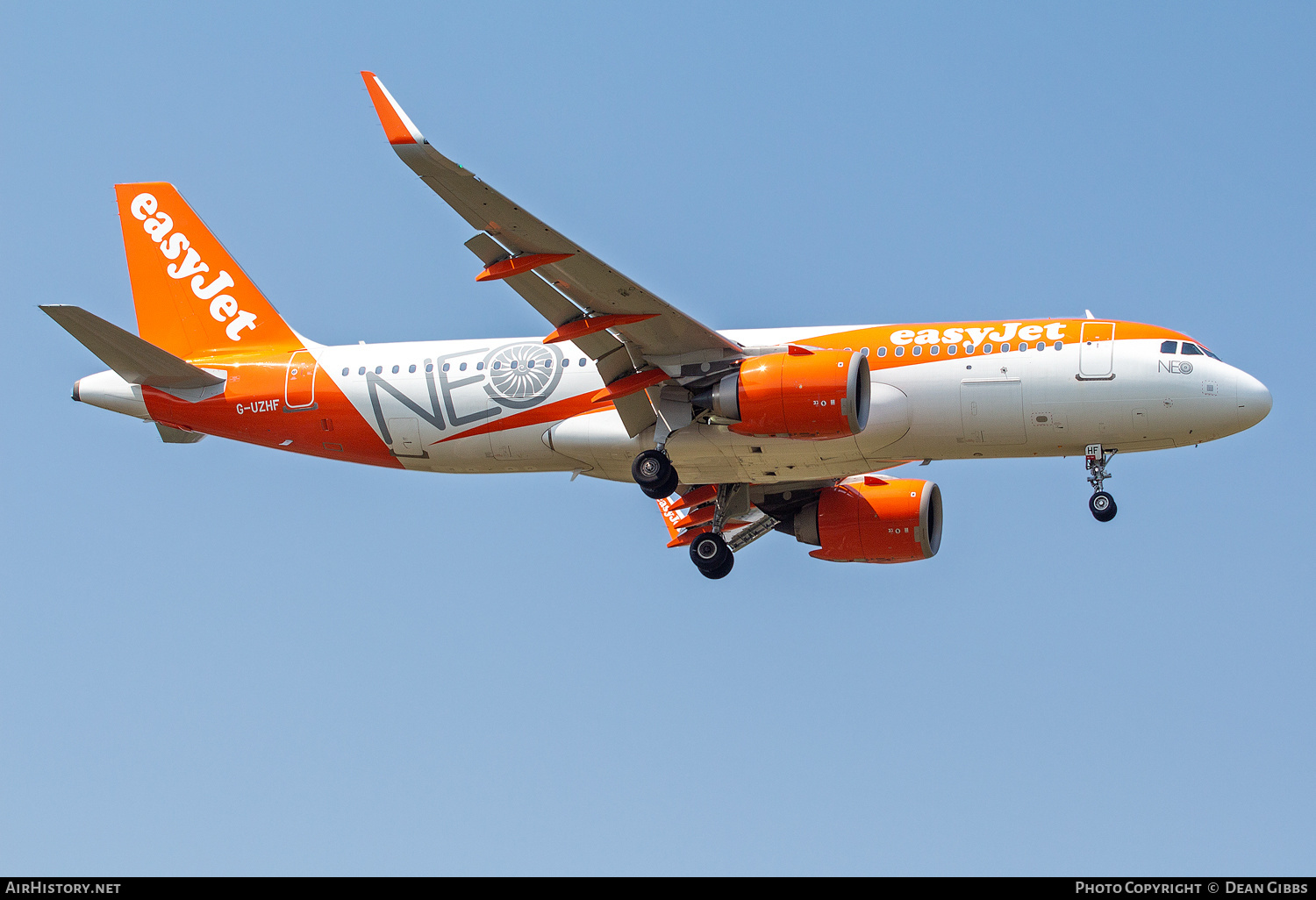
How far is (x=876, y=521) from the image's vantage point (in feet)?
124

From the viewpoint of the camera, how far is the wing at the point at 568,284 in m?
25.7

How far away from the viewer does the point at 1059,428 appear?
31891mm

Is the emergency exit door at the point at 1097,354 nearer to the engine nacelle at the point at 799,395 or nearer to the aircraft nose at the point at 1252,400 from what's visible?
the aircraft nose at the point at 1252,400

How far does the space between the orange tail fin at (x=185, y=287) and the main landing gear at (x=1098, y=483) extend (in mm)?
18554

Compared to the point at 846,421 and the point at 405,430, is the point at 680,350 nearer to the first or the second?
the point at 846,421

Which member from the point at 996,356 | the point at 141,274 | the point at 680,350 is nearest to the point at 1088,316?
the point at 996,356

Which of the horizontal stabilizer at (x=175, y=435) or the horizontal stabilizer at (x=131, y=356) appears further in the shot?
the horizontal stabilizer at (x=175, y=435)

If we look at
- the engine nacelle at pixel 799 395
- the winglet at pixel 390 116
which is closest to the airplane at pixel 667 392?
the engine nacelle at pixel 799 395

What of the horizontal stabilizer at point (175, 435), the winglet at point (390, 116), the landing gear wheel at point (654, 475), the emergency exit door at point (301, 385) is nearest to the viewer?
the winglet at point (390, 116)

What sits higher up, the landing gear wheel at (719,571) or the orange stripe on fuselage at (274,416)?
the orange stripe on fuselage at (274,416)

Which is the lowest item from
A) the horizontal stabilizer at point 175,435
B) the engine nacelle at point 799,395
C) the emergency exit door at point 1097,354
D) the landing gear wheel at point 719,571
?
the landing gear wheel at point 719,571

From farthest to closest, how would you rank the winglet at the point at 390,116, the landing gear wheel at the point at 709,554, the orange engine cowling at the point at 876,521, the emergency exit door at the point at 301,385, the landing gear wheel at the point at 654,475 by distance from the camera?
1. the orange engine cowling at the point at 876,521
2. the landing gear wheel at the point at 709,554
3. the emergency exit door at the point at 301,385
4. the landing gear wheel at the point at 654,475
5. the winglet at the point at 390,116

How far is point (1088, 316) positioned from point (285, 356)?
18.4 metres

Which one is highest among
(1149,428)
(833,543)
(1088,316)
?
(1088,316)
